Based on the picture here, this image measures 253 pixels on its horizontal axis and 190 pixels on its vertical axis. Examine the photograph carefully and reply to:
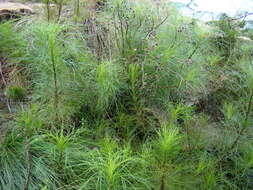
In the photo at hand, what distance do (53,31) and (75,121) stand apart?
0.75m

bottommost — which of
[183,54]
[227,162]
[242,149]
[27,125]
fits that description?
[227,162]

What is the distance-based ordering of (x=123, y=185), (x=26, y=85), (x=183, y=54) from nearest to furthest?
(x=123, y=185)
(x=26, y=85)
(x=183, y=54)

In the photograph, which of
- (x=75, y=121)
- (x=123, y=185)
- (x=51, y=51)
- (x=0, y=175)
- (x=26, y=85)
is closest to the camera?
(x=123, y=185)

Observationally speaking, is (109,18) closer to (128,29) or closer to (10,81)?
(128,29)

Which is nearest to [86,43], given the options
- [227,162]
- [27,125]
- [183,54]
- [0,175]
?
[183,54]

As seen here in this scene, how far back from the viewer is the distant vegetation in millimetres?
1913

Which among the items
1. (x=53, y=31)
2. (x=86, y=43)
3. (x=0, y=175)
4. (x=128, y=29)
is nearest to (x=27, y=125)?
(x=0, y=175)

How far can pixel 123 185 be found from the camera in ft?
5.67

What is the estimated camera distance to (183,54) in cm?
280

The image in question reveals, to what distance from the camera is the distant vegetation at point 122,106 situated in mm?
1913

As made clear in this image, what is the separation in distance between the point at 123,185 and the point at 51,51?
1.03 metres

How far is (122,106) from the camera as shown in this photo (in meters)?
2.46

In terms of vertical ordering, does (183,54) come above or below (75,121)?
above

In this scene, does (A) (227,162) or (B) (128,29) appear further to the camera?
(B) (128,29)
